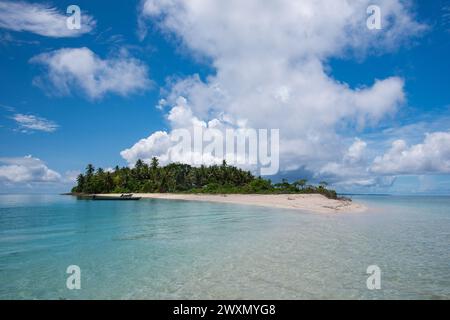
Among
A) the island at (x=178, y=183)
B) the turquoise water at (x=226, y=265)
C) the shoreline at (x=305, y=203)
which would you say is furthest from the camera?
the island at (x=178, y=183)

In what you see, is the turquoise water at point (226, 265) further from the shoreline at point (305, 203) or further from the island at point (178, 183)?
the island at point (178, 183)

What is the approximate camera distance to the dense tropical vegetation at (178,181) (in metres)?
85.8

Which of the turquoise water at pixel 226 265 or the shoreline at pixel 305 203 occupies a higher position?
the turquoise water at pixel 226 265

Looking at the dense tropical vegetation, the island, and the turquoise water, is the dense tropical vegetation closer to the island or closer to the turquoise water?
the island

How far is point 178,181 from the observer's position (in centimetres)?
10569

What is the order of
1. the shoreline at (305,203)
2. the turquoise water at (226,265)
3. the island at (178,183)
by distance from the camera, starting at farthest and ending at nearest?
the island at (178,183) → the shoreline at (305,203) → the turquoise water at (226,265)

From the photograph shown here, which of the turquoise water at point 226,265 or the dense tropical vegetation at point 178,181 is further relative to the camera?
the dense tropical vegetation at point 178,181

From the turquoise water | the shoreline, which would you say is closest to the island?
the shoreline

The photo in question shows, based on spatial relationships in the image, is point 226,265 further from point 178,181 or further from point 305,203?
point 178,181

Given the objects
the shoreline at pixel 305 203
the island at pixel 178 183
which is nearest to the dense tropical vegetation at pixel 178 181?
the island at pixel 178 183

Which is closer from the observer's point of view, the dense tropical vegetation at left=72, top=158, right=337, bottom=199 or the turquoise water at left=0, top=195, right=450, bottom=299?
the turquoise water at left=0, top=195, right=450, bottom=299

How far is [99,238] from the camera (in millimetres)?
18062

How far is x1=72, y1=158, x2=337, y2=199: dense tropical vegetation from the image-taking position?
85.8 metres
